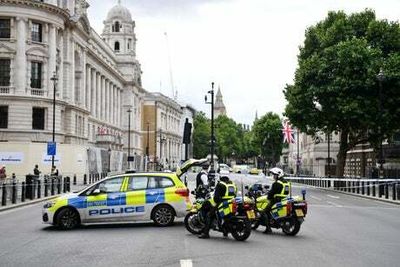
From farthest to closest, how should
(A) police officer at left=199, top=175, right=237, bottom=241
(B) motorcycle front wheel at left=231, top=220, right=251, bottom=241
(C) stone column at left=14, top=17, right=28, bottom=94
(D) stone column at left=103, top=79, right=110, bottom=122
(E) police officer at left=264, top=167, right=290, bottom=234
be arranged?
(D) stone column at left=103, top=79, right=110, bottom=122 → (C) stone column at left=14, top=17, right=28, bottom=94 → (E) police officer at left=264, top=167, right=290, bottom=234 → (A) police officer at left=199, top=175, right=237, bottom=241 → (B) motorcycle front wheel at left=231, top=220, right=251, bottom=241

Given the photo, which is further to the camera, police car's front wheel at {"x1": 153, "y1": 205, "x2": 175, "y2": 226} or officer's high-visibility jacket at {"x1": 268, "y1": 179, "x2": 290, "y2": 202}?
police car's front wheel at {"x1": 153, "y1": 205, "x2": 175, "y2": 226}

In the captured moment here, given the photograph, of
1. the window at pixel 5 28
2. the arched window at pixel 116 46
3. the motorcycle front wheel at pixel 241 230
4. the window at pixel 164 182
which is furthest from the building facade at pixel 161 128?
the motorcycle front wheel at pixel 241 230

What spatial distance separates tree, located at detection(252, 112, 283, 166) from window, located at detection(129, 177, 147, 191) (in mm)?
110618

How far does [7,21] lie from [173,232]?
50081 millimetres

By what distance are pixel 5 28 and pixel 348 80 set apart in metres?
34.4

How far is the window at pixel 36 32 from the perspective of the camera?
63.0 m

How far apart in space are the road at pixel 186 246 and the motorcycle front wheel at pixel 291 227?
0.16 m

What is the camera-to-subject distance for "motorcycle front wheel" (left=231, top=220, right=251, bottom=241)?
14.8 m

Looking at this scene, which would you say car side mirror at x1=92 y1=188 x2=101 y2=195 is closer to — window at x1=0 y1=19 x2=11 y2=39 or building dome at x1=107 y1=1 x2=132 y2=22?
window at x1=0 y1=19 x2=11 y2=39

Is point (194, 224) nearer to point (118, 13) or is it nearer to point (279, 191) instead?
point (279, 191)

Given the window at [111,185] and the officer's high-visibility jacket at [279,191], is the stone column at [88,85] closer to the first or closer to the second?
the window at [111,185]

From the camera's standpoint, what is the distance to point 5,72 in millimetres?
61312

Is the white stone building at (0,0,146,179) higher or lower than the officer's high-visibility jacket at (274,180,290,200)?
higher

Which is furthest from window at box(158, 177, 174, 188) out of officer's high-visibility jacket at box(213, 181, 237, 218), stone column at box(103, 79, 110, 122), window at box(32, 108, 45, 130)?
stone column at box(103, 79, 110, 122)
